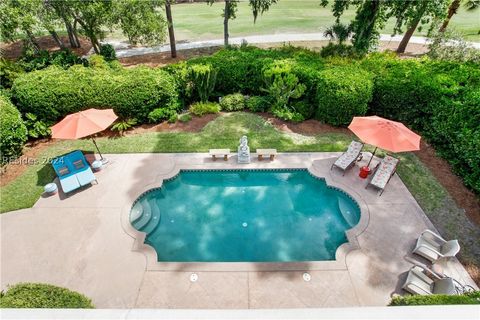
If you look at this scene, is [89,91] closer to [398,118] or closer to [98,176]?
[98,176]

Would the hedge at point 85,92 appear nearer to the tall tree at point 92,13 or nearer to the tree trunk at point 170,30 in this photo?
the tall tree at point 92,13

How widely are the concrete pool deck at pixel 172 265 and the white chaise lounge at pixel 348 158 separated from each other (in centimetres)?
96

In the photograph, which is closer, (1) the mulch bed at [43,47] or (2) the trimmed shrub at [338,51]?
(2) the trimmed shrub at [338,51]

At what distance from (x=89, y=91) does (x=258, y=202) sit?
10612mm

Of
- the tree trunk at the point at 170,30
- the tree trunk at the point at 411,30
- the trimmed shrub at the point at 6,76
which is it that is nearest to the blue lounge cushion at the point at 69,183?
the trimmed shrub at the point at 6,76

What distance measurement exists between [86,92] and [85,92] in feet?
0.17

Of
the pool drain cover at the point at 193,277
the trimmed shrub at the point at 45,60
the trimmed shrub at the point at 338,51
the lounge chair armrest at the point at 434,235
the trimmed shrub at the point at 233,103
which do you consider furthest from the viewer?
the trimmed shrub at the point at 338,51

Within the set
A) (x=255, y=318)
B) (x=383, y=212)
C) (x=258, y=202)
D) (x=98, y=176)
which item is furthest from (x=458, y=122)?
(x=98, y=176)

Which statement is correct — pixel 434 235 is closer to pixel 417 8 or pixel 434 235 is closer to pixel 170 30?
pixel 417 8

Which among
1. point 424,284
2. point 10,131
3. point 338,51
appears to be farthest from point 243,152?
point 338,51

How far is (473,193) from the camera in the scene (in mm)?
10867

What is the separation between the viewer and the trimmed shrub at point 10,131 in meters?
12.5

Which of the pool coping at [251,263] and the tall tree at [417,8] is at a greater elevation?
the tall tree at [417,8]

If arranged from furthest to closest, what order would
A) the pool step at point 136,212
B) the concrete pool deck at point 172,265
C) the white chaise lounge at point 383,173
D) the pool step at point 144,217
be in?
the white chaise lounge at point 383,173, the pool step at point 136,212, the pool step at point 144,217, the concrete pool deck at point 172,265
